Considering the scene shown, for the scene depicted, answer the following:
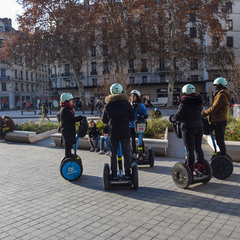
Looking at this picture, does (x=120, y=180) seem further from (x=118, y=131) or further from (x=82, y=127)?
(x=82, y=127)

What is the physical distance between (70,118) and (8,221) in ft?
7.94

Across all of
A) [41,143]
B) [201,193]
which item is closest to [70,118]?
[201,193]

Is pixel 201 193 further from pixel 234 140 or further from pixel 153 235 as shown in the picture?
pixel 234 140

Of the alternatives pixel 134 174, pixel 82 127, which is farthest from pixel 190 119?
pixel 82 127

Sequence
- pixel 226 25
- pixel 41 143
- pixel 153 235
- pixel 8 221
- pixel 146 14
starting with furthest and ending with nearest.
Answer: pixel 226 25, pixel 146 14, pixel 41 143, pixel 8 221, pixel 153 235

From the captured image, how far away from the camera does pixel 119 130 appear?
506 cm

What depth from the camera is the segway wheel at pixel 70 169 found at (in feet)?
19.3

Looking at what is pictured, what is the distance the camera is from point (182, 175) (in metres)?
5.17

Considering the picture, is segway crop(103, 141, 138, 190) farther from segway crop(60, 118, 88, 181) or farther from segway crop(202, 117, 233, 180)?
segway crop(202, 117, 233, 180)

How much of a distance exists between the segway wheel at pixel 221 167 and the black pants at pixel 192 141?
64 centimetres

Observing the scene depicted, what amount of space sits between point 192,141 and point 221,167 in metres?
1.11

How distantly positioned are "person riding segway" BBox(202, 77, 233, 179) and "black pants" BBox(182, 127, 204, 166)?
675 millimetres

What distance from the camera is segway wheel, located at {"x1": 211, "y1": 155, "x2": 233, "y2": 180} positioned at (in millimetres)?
5691

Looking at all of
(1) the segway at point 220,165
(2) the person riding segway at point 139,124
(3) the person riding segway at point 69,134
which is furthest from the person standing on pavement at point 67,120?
(1) the segway at point 220,165
